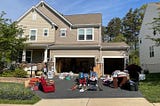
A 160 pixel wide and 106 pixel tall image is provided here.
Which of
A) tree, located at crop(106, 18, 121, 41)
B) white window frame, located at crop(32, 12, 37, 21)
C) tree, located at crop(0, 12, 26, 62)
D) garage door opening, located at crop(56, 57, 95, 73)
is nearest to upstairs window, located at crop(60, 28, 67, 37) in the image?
garage door opening, located at crop(56, 57, 95, 73)

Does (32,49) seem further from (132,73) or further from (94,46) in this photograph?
(132,73)

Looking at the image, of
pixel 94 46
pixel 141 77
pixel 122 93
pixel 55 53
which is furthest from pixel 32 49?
pixel 122 93

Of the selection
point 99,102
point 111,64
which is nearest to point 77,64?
point 111,64

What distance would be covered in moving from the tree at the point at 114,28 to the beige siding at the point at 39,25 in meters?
49.9

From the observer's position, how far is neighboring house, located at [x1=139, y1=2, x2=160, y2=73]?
3234cm

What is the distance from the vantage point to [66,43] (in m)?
30.6

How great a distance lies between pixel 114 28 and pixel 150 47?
45653 mm

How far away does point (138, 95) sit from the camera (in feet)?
46.9

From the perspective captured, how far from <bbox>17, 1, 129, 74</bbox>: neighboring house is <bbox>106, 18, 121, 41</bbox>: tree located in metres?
46.4

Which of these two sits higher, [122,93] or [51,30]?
[51,30]

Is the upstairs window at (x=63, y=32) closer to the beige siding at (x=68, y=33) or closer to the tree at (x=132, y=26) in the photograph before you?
the beige siding at (x=68, y=33)

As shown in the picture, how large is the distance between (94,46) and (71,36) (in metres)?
3.99

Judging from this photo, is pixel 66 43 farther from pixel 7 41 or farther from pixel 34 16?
pixel 7 41

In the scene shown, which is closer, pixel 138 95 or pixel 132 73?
pixel 138 95
